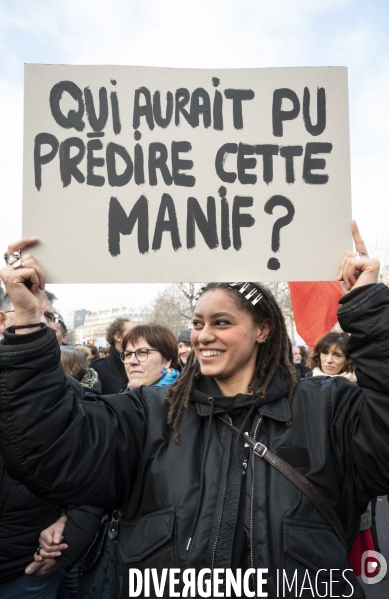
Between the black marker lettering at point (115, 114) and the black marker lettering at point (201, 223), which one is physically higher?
the black marker lettering at point (115, 114)

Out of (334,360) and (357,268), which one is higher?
(357,268)

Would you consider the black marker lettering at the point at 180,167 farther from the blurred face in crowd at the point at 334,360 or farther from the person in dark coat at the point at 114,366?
the person in dark coat at the point at 114,366

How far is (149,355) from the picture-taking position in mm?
3531

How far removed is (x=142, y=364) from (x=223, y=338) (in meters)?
1.66

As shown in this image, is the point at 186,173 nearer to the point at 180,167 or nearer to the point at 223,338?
the point at 180,167

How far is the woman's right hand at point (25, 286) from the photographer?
1688 millimetres

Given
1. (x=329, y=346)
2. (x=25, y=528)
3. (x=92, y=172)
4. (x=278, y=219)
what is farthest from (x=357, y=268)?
(x=329, y=346)

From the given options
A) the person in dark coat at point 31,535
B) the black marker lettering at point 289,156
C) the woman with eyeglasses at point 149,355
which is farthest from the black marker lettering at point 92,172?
the woman with eyeglasses at point 149,355

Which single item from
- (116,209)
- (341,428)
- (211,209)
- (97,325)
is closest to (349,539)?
(341,428)

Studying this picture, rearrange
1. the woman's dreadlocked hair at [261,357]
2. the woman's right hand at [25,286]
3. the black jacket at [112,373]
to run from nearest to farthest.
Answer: the woman's right hand at [25,286] < the woman's dreadlocked hair at [261,357] < the black jacket at [112,373]

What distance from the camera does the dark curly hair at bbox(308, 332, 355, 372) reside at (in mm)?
4680

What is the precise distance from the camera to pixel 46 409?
1.60 m

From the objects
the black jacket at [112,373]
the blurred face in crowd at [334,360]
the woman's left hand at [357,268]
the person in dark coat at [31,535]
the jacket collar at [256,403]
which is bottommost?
the person in dark coat at [31,535]

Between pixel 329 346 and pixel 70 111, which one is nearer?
pixel 70 111
